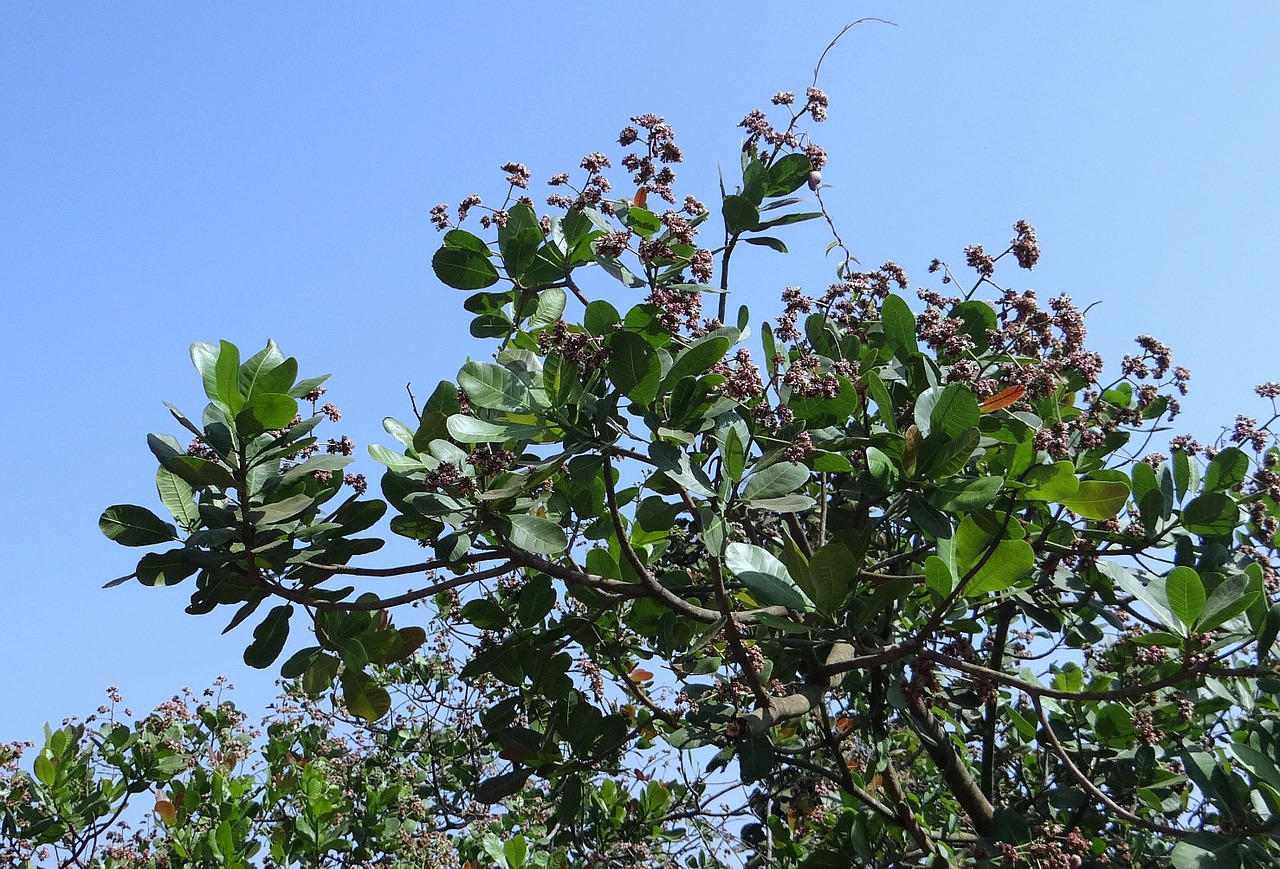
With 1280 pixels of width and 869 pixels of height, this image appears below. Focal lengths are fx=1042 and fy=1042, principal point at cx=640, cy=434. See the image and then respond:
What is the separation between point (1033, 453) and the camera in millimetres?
2682

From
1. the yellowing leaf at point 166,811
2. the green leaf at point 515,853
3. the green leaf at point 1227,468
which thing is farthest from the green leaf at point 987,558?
the yellowing leaf at point 166,811

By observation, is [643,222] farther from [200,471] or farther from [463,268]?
[200,471]

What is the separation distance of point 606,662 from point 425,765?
8.66ft

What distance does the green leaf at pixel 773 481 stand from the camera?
2.47 meters

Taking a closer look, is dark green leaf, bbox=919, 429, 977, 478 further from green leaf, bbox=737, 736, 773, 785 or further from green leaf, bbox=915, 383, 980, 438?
green leaf, bbox=737, 736, 773, 785

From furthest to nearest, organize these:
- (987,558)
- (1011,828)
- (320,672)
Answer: (1011,828) → (320,672) → (987,558)

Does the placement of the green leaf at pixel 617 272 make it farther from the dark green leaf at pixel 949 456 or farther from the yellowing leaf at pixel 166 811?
the yellowing leaf at pixel 166 811

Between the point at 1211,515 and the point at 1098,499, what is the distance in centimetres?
62

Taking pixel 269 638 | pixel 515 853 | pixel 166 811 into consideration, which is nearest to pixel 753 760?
pixel 269 638

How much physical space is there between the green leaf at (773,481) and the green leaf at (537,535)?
47 cm

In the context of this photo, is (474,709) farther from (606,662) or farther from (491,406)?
(491,406)

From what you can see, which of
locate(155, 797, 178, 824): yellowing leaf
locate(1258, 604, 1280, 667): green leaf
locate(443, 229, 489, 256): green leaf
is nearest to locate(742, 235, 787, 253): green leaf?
locate(443, 229, 489, 256): green leaf

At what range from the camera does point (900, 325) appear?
292cm

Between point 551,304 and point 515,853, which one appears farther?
point 515,853
